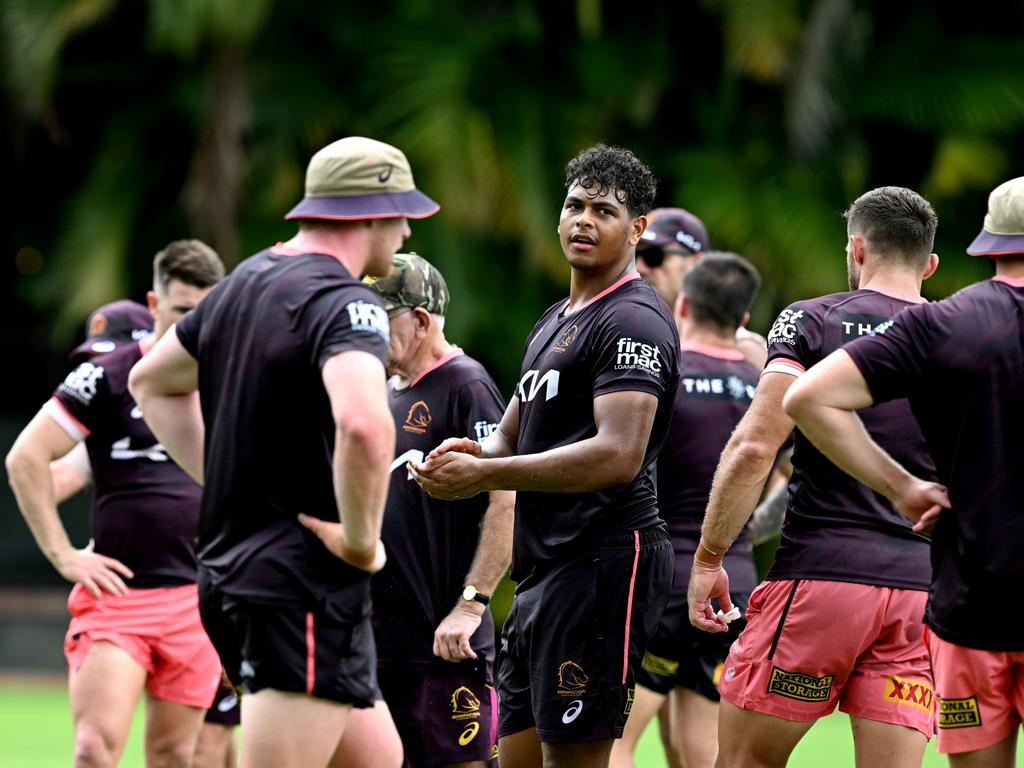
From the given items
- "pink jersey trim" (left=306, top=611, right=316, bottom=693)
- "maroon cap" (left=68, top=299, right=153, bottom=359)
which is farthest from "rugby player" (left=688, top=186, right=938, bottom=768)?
"maroon cap" (left=68, top=299, right=153, bottom=359)

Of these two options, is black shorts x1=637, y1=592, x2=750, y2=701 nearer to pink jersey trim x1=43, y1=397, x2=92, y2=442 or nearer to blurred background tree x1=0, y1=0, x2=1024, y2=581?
pink jersey trim x1=43, y1=397, x2=92, y2=442

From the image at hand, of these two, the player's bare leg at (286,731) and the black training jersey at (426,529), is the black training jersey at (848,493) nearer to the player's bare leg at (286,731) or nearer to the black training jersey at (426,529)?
the black training jersey at (426,529)

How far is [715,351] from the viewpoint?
684cm

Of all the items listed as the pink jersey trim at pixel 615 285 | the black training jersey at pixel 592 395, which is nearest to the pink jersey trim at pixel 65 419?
the black training jersey at pixel 592 395

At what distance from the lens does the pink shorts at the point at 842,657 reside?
5.08 meters

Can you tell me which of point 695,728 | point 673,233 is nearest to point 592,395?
point 695,728

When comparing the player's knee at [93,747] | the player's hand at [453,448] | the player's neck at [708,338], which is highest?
the player's neck at [708,338]

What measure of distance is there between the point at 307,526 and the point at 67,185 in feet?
46.7

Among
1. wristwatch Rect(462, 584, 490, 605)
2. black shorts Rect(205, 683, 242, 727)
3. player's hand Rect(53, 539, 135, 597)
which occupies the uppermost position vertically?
wristwatch Rect(462, 584, 490, 605)

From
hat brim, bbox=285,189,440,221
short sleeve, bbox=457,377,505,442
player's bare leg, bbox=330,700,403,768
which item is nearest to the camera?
hat brim, bbox=285,189,440,221

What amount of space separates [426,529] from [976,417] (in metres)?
2.25

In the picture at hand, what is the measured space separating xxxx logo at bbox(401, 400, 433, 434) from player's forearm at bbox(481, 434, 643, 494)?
89 cm

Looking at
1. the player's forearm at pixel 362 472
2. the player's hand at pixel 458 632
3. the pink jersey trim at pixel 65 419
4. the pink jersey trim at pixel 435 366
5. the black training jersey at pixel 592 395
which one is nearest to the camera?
the player's forearm at pixel 362 472

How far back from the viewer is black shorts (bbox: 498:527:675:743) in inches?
191
